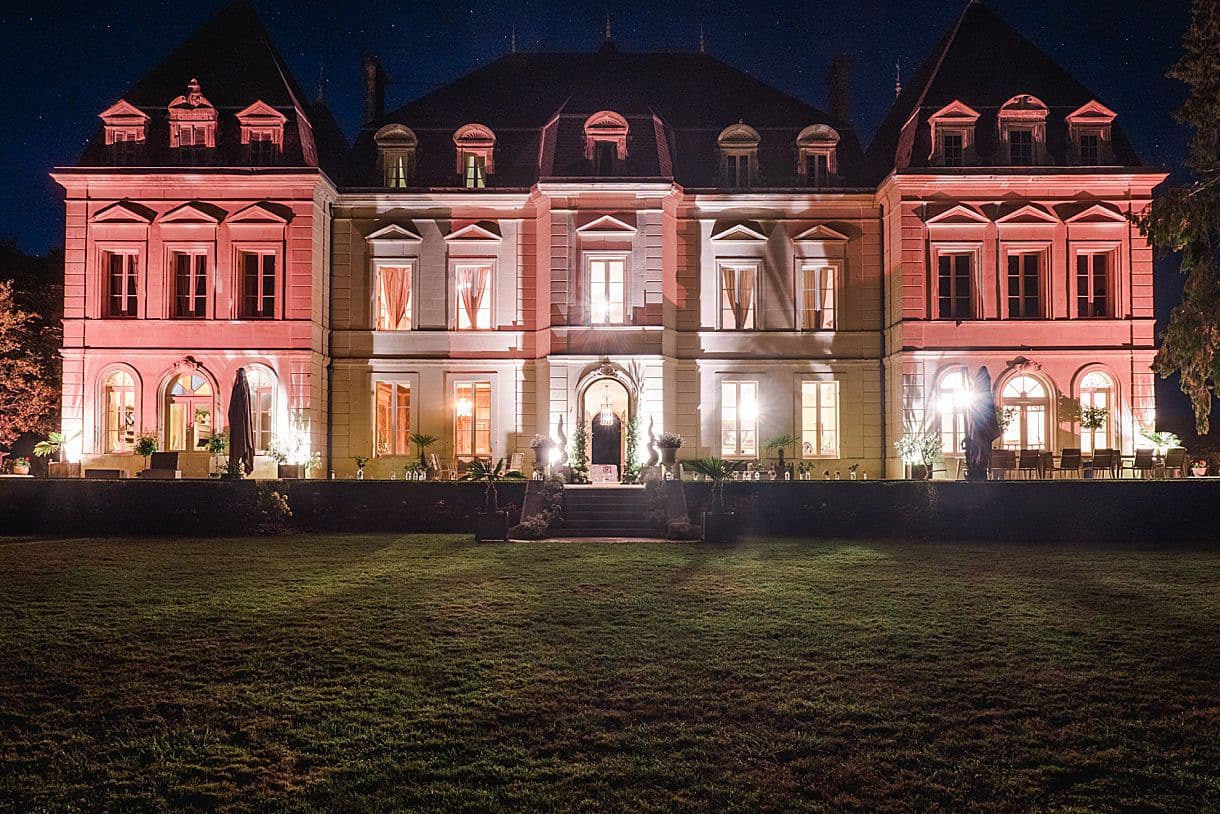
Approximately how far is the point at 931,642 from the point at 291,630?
6225 millimetres

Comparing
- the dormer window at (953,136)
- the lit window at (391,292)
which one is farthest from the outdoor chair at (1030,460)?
the lit window at (391,292)

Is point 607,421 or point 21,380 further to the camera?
A: point 21,380

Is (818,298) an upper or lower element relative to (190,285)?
lower

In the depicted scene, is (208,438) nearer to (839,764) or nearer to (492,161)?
(492,161)

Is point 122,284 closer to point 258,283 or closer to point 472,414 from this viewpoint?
point 258,283

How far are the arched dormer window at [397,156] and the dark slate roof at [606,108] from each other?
0.36 meters

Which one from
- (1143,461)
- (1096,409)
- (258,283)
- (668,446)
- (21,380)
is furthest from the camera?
(21,380)

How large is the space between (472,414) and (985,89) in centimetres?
1804

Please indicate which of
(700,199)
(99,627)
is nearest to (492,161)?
(700,199)

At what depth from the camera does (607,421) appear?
25.3 metres

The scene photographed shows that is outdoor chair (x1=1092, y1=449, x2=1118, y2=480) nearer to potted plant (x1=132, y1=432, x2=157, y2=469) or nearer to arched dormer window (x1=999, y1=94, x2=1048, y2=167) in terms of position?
arched dormer window (x1=999, y1=94, x2=1048, y2=167)

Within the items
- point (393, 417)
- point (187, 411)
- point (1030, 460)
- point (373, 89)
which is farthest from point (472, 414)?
point (1030, 460)

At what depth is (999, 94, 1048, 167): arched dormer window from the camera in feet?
80.0

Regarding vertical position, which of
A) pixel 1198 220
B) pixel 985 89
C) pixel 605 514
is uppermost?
pixel 985 89
